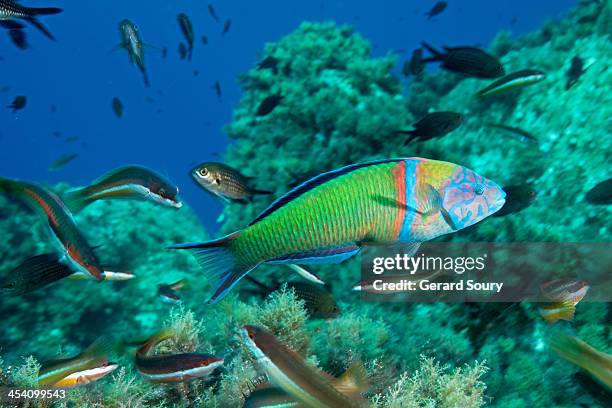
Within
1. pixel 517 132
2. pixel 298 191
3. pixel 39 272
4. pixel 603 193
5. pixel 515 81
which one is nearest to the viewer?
pixel 298 191

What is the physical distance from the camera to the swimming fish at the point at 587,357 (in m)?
2.12

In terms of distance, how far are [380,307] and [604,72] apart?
579 cm

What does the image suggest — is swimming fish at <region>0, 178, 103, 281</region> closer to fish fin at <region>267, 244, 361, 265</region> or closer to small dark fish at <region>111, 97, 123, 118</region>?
fish fin at <region>267, 244, 361, 265</region>

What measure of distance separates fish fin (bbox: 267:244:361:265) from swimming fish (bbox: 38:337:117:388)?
1.90 metres

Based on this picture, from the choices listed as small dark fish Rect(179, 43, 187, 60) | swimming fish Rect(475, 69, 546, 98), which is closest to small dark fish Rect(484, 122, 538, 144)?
swimming fish Rect(475, 69, 546, 98)

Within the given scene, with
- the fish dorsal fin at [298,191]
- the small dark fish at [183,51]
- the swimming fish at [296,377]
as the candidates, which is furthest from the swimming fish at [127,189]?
the small dark fish at [183,51]

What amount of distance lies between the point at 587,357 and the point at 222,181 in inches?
140

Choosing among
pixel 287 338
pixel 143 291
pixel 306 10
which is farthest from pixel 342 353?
pixel 306 10

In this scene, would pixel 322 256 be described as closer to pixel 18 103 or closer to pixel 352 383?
pixel 352 383

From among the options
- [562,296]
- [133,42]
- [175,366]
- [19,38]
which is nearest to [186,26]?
[133,42]

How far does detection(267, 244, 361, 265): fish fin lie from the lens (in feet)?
6.23

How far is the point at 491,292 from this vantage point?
13.4 feet

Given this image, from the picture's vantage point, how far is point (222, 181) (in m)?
4.56

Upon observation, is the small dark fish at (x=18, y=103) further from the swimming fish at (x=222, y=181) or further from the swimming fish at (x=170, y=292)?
the swimming fish at (x=222, y=181)
